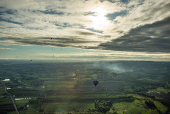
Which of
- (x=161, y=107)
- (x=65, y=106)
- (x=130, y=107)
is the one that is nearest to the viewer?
(x=161, y=107)

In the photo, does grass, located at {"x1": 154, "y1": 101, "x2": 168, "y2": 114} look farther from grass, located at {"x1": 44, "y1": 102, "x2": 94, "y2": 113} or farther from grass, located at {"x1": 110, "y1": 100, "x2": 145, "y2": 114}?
grass, located at {"x1": 44, "y1": 102, "x2": 94, "y2": 113}

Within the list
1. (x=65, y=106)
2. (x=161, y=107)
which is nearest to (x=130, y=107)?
(x=161, y=107)

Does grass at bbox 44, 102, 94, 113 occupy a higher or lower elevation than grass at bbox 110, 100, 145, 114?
higher

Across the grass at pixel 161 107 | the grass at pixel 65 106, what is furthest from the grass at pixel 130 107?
the grass at pixel 65 106

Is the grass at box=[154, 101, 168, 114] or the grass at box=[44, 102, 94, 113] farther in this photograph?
the grass at box=[44, 102, 94, 113]

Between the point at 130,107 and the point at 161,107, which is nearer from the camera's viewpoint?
the point at 161,107

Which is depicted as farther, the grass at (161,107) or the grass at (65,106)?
the grass at (65,106)

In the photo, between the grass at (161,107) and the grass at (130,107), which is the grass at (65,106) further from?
the grass at (161,107)

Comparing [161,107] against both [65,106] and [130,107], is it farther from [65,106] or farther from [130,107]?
[65,106]

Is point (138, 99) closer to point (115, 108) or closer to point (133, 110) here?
point (133, 110)

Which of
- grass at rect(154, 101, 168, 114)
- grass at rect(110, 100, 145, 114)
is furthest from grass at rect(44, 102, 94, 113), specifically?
grass at rect(154, 101, 168, 114)

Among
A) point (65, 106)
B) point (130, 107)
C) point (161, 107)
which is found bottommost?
point (161, 107)
